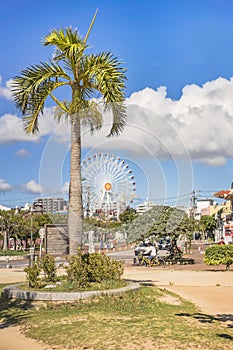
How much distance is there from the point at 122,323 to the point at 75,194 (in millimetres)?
4540

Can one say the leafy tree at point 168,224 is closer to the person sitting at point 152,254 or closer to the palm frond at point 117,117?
the person sitting at point 152,254

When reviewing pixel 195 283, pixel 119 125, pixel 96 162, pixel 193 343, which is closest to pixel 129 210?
pixel 96 162

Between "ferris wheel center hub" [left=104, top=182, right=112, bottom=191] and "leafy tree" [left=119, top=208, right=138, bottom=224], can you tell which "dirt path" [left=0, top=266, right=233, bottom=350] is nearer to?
"leafy tree" [left=119, top=208, right=138, bottom=224]

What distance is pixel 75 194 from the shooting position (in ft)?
41.6

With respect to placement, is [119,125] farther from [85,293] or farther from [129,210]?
[129,210]

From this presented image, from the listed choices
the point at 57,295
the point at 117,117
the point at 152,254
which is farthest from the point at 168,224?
the point at 57,295

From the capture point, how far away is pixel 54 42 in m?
12.9

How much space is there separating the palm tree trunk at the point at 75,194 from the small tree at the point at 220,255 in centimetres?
1128

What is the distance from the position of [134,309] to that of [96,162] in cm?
3211

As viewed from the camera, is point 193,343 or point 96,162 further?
point 96,162

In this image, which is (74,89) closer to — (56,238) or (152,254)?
(56,238)

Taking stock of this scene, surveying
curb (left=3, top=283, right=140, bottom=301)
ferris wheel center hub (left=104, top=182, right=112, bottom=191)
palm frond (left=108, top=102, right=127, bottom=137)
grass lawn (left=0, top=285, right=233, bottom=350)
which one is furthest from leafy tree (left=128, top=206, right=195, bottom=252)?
curb (left=3, top=283, right=140, bottom=301)

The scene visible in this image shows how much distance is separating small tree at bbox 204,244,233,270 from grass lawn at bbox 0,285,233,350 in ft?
35.3

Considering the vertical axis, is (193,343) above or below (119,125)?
below
